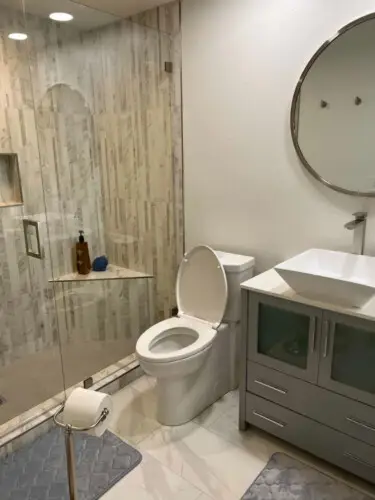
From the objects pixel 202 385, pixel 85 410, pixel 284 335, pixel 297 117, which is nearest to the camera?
pixel 85 410

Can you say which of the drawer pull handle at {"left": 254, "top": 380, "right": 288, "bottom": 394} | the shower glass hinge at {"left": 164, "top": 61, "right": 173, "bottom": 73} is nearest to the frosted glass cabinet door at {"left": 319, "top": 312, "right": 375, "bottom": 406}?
the drawer pull handle at {"left": 254, "top": 380, "right": 288, "bottom": 394}

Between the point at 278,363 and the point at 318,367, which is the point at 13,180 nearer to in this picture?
the point at 278,363

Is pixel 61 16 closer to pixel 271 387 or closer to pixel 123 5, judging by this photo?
pixel 123 5

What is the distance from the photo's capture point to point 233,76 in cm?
225

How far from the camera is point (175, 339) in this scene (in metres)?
2.34

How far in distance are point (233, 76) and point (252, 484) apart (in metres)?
2.16

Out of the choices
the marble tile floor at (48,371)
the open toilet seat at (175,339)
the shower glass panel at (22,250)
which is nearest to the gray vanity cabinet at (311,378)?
the open toilet seat at (175,339)

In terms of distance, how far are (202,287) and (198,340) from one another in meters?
0.36

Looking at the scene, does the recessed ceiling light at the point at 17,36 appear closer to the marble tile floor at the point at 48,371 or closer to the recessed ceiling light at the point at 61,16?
the recessed ceiling light at the point at 61,16

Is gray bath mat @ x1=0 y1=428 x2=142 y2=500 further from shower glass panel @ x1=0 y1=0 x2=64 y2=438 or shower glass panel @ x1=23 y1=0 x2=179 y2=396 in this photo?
shower glass panel @ x1=23 y1=0 x2=179 y2=396

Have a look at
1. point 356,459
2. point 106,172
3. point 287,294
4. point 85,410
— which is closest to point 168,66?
point 106,172

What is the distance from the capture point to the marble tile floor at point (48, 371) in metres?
2.24

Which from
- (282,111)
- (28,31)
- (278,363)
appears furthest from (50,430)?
(28,31)

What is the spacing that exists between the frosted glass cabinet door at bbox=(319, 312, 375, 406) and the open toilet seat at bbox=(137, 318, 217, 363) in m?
0.65
